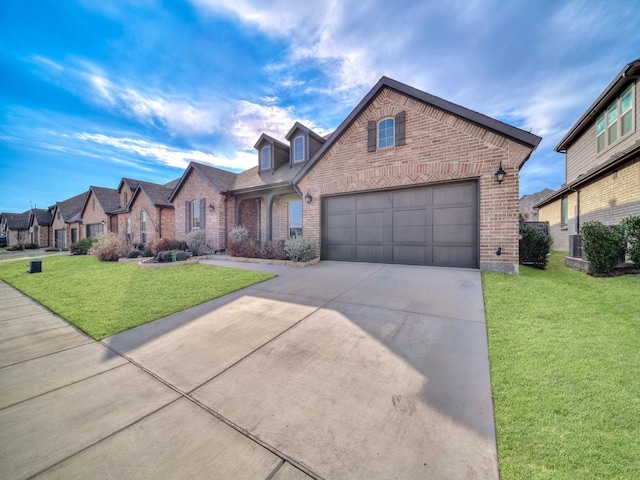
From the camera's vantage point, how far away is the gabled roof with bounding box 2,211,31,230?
36.6 m

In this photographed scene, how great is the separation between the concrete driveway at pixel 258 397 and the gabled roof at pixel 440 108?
520 cm

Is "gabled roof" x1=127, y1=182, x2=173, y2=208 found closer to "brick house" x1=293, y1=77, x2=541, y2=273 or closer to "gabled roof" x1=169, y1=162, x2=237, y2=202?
"gabled roof" x1=169, y1=162, x2=237, y2=202

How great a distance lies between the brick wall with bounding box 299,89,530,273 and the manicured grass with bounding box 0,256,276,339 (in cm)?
441

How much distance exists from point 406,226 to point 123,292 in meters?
8.32

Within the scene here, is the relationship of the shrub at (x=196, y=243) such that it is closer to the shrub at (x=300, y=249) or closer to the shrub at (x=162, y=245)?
the shrub at (x=162, y=245)

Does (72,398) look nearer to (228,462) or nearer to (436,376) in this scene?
(228,462)

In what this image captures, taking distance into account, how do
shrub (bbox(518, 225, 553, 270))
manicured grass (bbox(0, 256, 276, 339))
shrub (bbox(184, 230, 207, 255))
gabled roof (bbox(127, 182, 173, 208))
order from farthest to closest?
1. gabled roof (bbox(127, 182, 173, 208))
2. shrub (bbox(184, 230, 207, 255))
3. shrub (bbox(518, 225, 553, 270))
4. manicured grass (bbox(0, 256, 276, 339))

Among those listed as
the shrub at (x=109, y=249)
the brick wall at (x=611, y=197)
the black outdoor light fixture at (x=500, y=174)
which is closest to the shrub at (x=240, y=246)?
the shrub at (x=109, y=249)

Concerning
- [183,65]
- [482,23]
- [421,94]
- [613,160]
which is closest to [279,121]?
[183,65]

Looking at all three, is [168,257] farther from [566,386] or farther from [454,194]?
[566,386]

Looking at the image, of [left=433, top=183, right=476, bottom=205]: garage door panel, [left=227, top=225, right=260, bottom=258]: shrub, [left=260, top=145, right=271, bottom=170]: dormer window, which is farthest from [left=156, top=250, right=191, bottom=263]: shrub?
[left=433, top=183, right=476, bottom=205]: garage door panel

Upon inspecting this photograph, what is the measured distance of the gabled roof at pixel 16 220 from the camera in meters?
36.6

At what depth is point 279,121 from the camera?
42.5 ft

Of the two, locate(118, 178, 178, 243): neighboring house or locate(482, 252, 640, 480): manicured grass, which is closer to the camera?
locate(482, 252, 640, 480): manicured grass
